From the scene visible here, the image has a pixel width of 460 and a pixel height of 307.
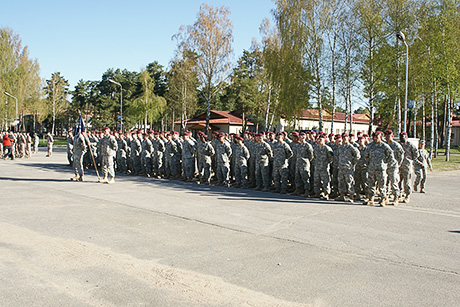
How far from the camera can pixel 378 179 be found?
1095cm

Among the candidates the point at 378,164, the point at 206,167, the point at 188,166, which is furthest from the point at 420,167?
the point at 188,166

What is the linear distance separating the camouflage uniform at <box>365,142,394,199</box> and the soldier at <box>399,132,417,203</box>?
1.12 metres

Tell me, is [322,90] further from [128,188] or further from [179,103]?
[179,103]

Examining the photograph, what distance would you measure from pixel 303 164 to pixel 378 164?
95.9 inches

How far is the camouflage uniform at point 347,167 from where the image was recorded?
11.5 metres

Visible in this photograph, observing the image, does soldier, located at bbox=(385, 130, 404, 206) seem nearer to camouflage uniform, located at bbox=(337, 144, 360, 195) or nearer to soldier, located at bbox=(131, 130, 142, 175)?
camouflage uniform, located at bbox=(337, 144, 360, 195)

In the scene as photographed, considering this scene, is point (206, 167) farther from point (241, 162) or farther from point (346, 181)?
point (346, 181)

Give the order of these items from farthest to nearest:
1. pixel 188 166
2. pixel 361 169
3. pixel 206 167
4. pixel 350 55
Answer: pixel 350 55, pixel 188 166, pixel 206 167, pixel 361 169

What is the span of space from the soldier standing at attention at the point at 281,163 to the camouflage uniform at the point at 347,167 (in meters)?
2.05

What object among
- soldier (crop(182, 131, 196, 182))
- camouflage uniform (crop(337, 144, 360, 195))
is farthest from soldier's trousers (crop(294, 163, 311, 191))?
soldier (crop(182, 131, 196, 182))

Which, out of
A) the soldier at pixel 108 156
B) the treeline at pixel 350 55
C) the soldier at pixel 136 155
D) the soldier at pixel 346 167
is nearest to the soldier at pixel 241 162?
the soldier at pixel 346 167

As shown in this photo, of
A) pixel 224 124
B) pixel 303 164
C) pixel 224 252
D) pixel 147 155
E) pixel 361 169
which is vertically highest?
pixel 224 124

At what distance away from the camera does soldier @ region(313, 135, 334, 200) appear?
39.8 feet

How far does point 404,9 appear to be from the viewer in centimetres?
2817
